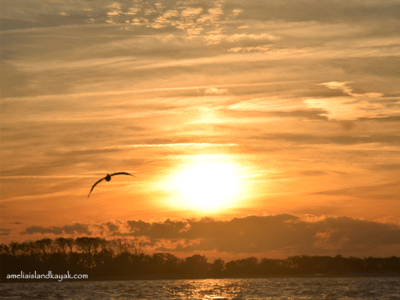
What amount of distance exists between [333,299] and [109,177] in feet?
303

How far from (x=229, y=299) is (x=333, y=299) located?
2780 centimetres

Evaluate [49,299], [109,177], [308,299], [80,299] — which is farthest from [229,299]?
[109,177]

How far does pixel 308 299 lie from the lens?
Answer: 13912 cm

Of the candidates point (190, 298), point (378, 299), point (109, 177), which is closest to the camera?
point (109, 177)

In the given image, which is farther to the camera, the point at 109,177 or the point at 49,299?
the point at 49,299

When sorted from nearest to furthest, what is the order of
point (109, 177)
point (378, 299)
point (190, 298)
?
point (109, 177), point (378, 299), point (190, 298)

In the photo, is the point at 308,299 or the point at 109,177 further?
the point at 308,299

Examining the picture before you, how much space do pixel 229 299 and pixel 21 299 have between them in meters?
57.8

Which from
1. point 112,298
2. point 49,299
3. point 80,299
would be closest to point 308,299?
point 112,298

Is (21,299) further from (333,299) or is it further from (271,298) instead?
(333,299)

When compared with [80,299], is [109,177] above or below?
above

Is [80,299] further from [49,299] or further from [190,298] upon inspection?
[190,298]

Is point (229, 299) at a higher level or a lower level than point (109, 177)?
lower

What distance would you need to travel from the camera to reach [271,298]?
467 ft
